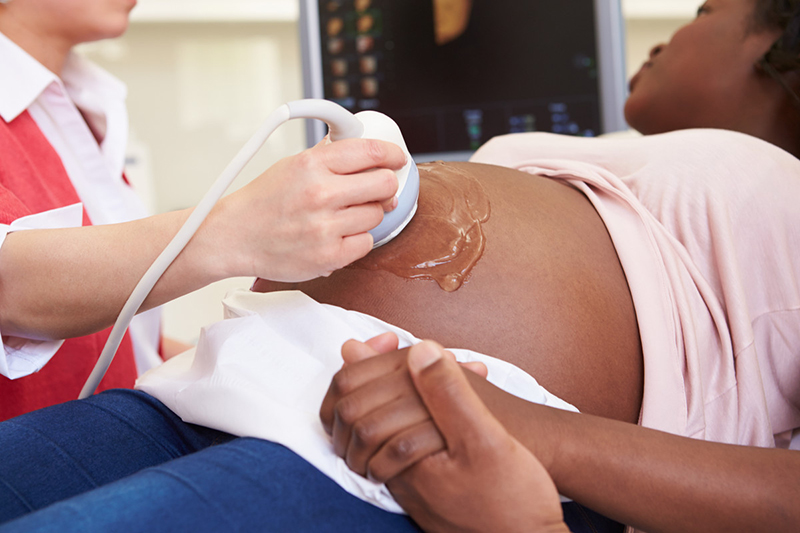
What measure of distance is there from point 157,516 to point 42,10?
0.98 metres

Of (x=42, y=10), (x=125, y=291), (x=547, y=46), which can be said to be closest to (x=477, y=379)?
(x=125, y=291)

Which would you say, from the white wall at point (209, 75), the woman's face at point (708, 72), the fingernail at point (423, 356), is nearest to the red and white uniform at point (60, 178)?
the fingernail at point (423, 356)

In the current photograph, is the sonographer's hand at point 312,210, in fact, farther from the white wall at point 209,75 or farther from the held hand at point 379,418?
the white wall at point 209,75

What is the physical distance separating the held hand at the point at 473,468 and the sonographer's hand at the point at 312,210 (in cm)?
14

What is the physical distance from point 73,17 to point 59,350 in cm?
57

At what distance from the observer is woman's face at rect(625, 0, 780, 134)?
974mm

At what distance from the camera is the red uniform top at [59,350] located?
903 millimetres

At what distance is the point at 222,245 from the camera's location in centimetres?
57

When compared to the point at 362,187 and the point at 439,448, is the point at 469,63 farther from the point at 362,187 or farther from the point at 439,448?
the point at 439,448

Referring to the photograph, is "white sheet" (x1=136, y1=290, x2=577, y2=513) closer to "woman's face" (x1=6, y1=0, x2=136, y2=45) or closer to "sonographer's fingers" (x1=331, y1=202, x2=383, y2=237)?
"sonographer's fingers" (x1=331, y1=202, x2=383, y2=237)

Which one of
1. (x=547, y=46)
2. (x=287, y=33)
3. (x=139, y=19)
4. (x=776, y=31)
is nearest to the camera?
(x=776, y=31)

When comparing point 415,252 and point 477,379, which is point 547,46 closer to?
point 415,252

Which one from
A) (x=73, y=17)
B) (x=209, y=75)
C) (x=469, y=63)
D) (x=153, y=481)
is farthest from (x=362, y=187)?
(x=209, y=75)

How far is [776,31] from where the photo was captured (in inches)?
37.3
